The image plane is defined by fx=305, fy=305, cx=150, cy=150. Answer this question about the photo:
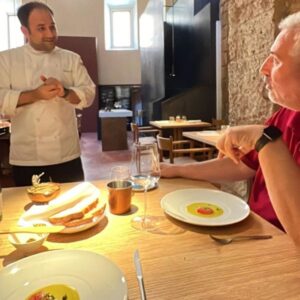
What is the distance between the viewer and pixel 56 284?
2.02 feet

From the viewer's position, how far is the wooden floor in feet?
16.0

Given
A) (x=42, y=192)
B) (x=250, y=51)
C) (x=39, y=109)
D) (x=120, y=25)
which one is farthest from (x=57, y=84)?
(x=120, y=25)

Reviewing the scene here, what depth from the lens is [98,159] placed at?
21.2 ft

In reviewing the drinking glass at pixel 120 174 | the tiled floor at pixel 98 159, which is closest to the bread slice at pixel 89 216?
the drinking glass at pixel 120 174

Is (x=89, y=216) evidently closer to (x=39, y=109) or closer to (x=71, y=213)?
(x=71, y=213)

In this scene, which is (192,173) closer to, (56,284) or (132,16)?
(56,284)

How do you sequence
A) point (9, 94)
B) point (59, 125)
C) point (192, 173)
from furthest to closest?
point (59, 125) < point (9, 94) < point (192, 173)

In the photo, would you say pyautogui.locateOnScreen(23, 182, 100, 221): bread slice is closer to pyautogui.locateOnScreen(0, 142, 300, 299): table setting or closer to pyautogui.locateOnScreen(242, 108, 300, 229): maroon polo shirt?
pyautogui.locateOnScreen(0, 142, 300, 299): table setting

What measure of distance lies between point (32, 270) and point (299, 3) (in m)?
2.13

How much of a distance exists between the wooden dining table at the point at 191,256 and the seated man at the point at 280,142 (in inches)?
3.8

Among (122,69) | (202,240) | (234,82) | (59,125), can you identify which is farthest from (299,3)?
(122,69)

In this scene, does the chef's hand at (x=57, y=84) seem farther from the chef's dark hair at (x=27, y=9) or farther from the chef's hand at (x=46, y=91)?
the chef's dark hair at (x=27, y=9)

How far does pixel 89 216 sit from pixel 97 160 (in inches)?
219

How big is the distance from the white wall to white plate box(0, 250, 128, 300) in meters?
10.2
